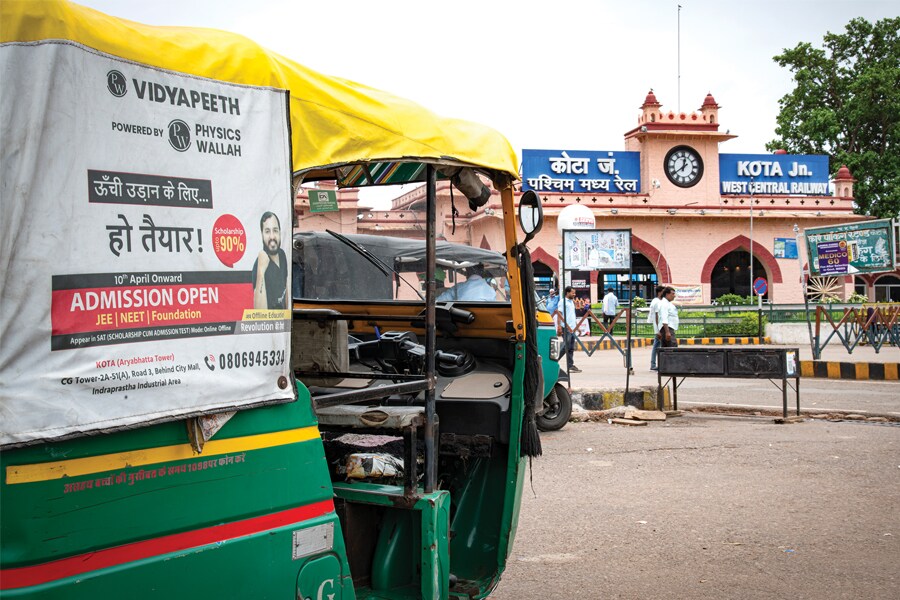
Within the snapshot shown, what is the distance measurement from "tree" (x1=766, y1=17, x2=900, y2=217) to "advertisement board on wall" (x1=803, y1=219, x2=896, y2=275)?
68.7ft

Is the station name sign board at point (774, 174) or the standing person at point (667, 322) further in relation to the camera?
the station name sign board at point (774, 174)

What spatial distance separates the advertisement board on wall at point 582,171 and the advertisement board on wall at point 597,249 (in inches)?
751

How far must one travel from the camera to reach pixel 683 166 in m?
35.8

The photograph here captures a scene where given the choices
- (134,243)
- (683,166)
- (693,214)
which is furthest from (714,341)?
(134,243)

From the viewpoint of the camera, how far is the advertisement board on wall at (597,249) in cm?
1391

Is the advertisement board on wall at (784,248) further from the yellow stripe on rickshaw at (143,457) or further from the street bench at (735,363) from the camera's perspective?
the yellow stripe on rickshaw at (143,457)

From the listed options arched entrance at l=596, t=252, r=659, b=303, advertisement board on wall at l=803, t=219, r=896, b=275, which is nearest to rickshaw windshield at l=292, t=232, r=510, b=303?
advertisement board on wall at l=803, t=219, r=896, b=275

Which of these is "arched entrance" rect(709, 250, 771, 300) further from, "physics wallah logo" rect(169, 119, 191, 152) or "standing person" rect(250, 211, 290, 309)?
"physics wallah logo" rect(169, 119, 191, 152)

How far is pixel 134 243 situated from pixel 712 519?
183 inches

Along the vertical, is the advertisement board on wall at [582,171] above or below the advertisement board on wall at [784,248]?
above

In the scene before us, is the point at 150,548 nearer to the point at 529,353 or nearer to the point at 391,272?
the point at 529,353

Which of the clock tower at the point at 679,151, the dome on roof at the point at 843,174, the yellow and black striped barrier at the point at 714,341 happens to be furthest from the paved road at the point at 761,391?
the dome on roof at the point at 843,174

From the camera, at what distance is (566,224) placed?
21562 millimetres

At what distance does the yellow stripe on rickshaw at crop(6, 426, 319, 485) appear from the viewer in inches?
74.9
